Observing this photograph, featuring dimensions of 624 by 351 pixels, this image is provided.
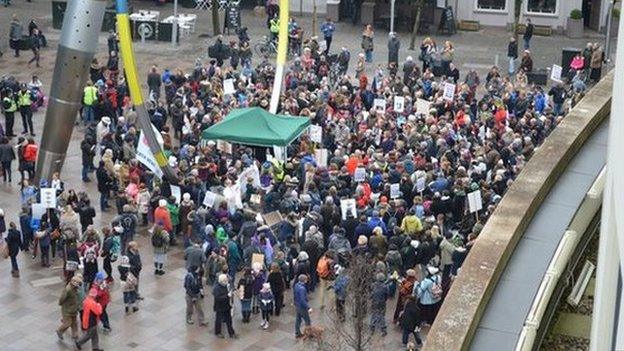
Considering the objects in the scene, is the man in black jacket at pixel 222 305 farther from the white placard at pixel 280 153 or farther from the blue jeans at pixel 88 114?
the blue jeans at pixel 88 114

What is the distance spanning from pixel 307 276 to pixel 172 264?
4.18 meters

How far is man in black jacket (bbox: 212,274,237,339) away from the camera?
23891 mm

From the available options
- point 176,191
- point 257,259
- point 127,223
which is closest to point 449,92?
point 176,191

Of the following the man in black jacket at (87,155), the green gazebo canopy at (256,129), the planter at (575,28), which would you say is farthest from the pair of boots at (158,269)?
the planter at (575,28)

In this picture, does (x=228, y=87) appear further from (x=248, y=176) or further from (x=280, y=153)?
(x=248, y=176)

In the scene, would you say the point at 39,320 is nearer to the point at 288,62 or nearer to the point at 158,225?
the point at 158,225

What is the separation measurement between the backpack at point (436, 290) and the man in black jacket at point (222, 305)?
405 centimetres

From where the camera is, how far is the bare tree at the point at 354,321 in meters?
22.8

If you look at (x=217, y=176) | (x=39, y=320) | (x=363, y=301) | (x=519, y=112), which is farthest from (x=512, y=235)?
(x=519, y=112)

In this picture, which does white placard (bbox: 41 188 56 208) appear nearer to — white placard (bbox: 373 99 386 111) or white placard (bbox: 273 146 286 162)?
white placard (bbox: 273 146 286 162)

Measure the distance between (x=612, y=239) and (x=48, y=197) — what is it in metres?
20.6

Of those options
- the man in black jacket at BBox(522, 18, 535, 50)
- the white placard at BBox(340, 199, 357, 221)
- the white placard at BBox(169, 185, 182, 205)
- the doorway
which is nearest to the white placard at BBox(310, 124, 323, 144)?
the white placard at BBox(169, 185, 182, 205)

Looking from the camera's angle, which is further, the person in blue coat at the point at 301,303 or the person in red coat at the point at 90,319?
the person in blue coat at the point at 301,303

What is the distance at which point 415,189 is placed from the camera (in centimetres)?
2978
